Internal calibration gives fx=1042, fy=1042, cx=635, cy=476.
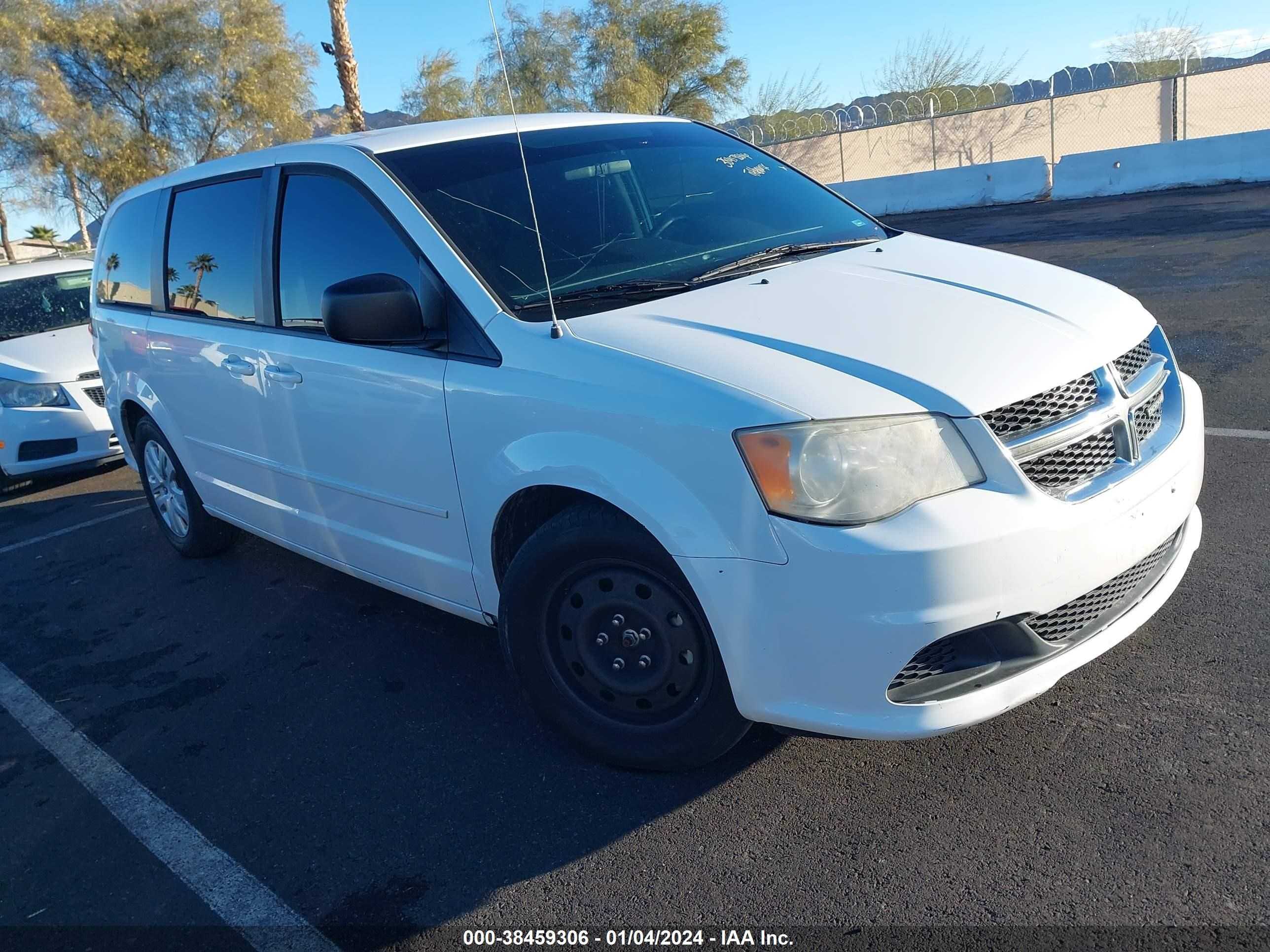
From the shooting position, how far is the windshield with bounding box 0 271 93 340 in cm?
834

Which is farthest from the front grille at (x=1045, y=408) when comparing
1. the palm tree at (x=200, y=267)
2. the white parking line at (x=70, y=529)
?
the white parking line at (x=70, y=529)

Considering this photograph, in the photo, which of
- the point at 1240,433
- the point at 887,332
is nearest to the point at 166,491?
the point at 887,332

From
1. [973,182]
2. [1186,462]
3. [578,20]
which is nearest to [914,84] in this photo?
[578,20]

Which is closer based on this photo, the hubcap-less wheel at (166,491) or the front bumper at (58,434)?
the hubcap-less wheel at (166,491)

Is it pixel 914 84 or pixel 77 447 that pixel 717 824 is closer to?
pixel 77 447

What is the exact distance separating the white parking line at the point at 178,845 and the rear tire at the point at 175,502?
4.46 ft

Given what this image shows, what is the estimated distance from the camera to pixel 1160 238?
11.6 metres

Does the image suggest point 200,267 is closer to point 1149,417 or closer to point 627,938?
point 627,938

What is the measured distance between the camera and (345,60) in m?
18.4

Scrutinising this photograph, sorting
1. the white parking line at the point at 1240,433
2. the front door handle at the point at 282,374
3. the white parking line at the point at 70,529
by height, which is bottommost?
the white parking line at the point at 1240,433

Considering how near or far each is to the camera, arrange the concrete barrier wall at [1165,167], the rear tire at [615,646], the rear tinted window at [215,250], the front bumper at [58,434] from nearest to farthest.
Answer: the rear tire at [615,646], the rear tinted window at [215,250], the front bumper at [58,434], the concrete barrier wall at [1165,167]

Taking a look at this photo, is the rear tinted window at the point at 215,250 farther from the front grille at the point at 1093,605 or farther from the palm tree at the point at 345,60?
the palm tree at the point at 345,60

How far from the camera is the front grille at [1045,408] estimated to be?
2.51m

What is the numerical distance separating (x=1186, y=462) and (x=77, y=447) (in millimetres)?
7174
